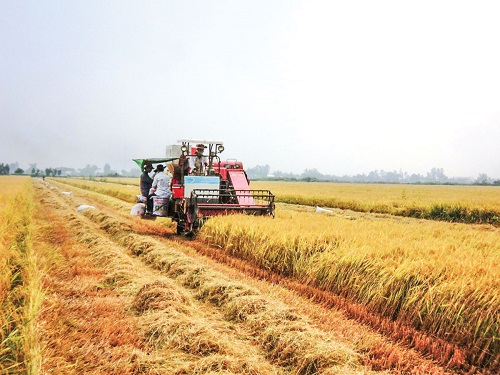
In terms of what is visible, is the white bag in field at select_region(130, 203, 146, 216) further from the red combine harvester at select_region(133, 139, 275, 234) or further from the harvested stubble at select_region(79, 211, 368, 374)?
the harvested stubble at select_region(79, 211, 368, 374)

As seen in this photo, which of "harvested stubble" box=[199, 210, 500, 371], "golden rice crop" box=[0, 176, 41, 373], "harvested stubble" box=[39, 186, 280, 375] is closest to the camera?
"golden rice crop" box=[0, 176, 41, 373]

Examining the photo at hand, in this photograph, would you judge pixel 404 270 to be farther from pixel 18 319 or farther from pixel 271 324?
pixel 18 319

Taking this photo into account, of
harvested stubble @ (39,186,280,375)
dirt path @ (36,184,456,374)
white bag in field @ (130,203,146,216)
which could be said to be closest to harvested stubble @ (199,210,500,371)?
dirt path @ (36,184,456,374)

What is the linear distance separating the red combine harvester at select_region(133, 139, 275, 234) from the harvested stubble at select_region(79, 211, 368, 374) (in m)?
3.37

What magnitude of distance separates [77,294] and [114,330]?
171 centimetres

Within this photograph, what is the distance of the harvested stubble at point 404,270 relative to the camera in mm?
4320

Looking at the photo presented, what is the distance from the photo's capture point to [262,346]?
417cm

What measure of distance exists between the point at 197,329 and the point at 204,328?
9 centimetres

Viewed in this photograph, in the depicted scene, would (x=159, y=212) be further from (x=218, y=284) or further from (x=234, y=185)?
(x=218, y=284)

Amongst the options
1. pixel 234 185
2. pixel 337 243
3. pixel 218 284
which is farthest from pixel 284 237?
pixel 234 185

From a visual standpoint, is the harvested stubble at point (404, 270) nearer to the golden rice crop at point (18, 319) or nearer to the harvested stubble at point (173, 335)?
the harvested stubble at point (173, 335)

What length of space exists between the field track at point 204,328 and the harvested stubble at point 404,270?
13.5 inches

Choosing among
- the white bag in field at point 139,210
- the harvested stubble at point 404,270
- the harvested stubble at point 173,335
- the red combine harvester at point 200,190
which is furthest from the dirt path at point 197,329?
the white bag in field at point 139,210

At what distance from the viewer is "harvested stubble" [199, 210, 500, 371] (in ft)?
14.2
